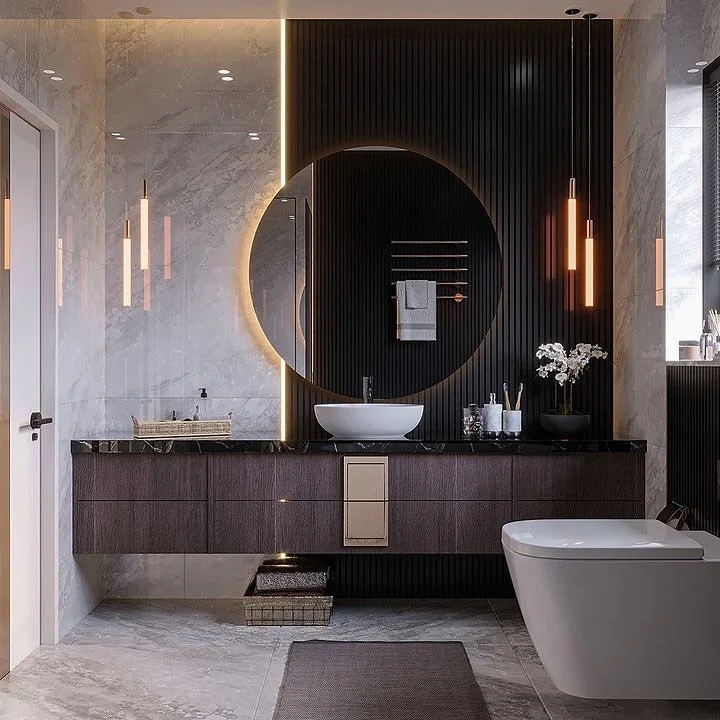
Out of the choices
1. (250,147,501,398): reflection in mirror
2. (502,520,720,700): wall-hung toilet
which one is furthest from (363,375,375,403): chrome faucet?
(502,520,720,700): wall-hung toilet

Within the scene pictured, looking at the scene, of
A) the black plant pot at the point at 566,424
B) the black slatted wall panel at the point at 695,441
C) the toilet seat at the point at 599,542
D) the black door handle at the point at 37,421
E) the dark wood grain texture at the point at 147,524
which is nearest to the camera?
the toilet seat at the point at 599,542

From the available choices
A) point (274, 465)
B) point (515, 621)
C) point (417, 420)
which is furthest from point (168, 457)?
point (515, 621)

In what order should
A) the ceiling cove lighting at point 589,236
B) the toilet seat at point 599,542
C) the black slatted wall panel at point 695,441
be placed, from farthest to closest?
the ceiling cove lighting at point 589,236
the black slatted wall panel at point 695,441
the toilet seat at point 599,542

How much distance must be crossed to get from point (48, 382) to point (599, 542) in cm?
213

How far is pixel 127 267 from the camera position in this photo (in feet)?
12.8

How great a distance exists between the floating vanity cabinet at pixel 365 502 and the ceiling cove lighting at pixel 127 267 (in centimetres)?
128

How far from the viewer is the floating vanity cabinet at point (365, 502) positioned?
140 inches

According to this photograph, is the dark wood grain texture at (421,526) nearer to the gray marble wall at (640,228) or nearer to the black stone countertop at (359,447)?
the black stone countertop at (359,447)

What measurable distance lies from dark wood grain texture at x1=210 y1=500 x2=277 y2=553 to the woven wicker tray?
31cm

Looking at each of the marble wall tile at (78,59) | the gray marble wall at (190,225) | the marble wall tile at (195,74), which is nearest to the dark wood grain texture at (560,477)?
the gray marble wall at (190,225)

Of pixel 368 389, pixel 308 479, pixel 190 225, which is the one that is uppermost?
pixel 190 225

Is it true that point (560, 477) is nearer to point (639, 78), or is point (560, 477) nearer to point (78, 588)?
point (639, 78)

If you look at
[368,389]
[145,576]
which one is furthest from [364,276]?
[145,576]

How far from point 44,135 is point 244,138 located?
3.23ft
